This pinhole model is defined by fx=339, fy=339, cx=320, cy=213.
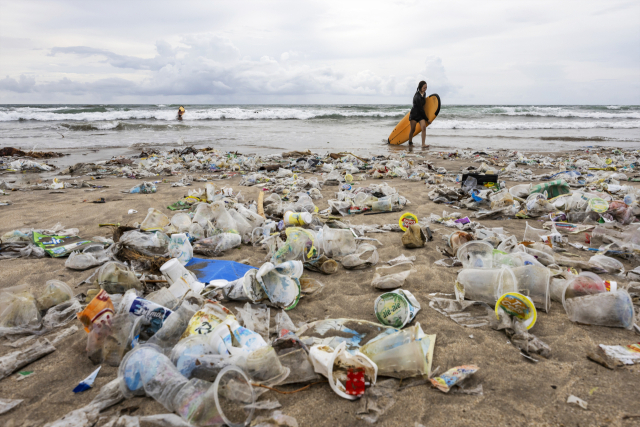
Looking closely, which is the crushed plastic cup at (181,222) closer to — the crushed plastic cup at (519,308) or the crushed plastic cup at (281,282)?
the crushed plastic cup at (281,282)

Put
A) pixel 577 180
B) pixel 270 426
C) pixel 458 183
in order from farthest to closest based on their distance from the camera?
1. pixel 458 183
2. pixel 577 180
3. pixel 270 426

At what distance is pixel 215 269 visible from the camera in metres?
2.45

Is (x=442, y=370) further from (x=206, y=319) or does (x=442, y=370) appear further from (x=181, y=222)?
(x=181, y=222)

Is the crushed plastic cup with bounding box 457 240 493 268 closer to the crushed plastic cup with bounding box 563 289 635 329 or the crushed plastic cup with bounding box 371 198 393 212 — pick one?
the crushed plastic cup with bounding box 563 289 635 329

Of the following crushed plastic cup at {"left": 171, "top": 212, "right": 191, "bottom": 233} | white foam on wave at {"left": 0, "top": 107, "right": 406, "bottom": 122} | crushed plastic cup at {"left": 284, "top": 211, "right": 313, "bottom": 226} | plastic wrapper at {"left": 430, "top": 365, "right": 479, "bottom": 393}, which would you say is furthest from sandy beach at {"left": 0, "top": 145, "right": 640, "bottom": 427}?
white foam on wave at {"left": 0, "top": 107, "right": 406, "bottom": 122}

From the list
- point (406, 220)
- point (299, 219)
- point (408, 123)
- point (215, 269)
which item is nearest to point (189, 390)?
point (215, 269)

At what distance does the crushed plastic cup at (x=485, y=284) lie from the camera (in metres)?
1.97

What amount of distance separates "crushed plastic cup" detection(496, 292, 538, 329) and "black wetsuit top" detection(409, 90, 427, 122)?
8319 millimetres

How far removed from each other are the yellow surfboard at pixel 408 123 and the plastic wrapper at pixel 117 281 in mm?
9324

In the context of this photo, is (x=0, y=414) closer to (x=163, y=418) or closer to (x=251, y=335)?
(x=163, y=418)

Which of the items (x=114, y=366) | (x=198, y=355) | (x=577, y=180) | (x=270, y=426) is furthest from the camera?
(x=577, y=180)

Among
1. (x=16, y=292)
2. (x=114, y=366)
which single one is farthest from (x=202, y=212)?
(x=114, y=366)

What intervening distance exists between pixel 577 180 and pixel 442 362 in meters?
5.06

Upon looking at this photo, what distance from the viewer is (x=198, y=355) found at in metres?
1.42
